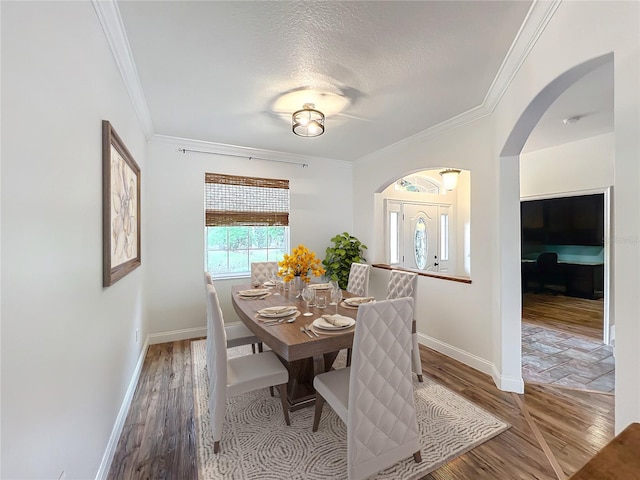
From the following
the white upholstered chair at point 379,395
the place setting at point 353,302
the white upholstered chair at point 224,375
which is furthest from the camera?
the place setting at point 353,302

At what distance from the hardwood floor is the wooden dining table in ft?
2.69

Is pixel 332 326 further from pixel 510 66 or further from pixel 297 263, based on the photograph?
pixel 510 66

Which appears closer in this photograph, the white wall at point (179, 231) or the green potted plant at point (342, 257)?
the white wall at point (179, 231)

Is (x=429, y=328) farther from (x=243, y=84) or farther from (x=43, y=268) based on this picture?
(x=43, y=268)

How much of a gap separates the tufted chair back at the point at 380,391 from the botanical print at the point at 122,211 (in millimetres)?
1657

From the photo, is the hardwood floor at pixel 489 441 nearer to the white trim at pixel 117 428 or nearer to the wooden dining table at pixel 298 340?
the white trim at pixel 117 428

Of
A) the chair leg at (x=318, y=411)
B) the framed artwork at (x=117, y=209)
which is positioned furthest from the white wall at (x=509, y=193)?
the framed artwork at (x=117, y=209)

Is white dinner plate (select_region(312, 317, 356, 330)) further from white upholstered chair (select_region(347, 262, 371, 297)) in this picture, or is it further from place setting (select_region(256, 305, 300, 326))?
white upholstered chair (select_region(347, 262, 371, 297))

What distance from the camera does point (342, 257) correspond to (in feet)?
14.8

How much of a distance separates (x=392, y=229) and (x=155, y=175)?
12.3 feet

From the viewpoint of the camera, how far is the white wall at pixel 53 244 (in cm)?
82

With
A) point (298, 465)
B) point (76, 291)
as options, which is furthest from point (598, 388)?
point (76, 291)

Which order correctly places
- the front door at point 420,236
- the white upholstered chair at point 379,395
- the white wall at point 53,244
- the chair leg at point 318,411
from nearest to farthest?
the white wall at point 53,244
the white upholstered chair at point 379,395
the chair leg at point 318,411
the front door at point 420,236

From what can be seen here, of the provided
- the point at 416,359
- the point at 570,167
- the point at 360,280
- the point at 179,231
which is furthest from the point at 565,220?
the point at 179,231
